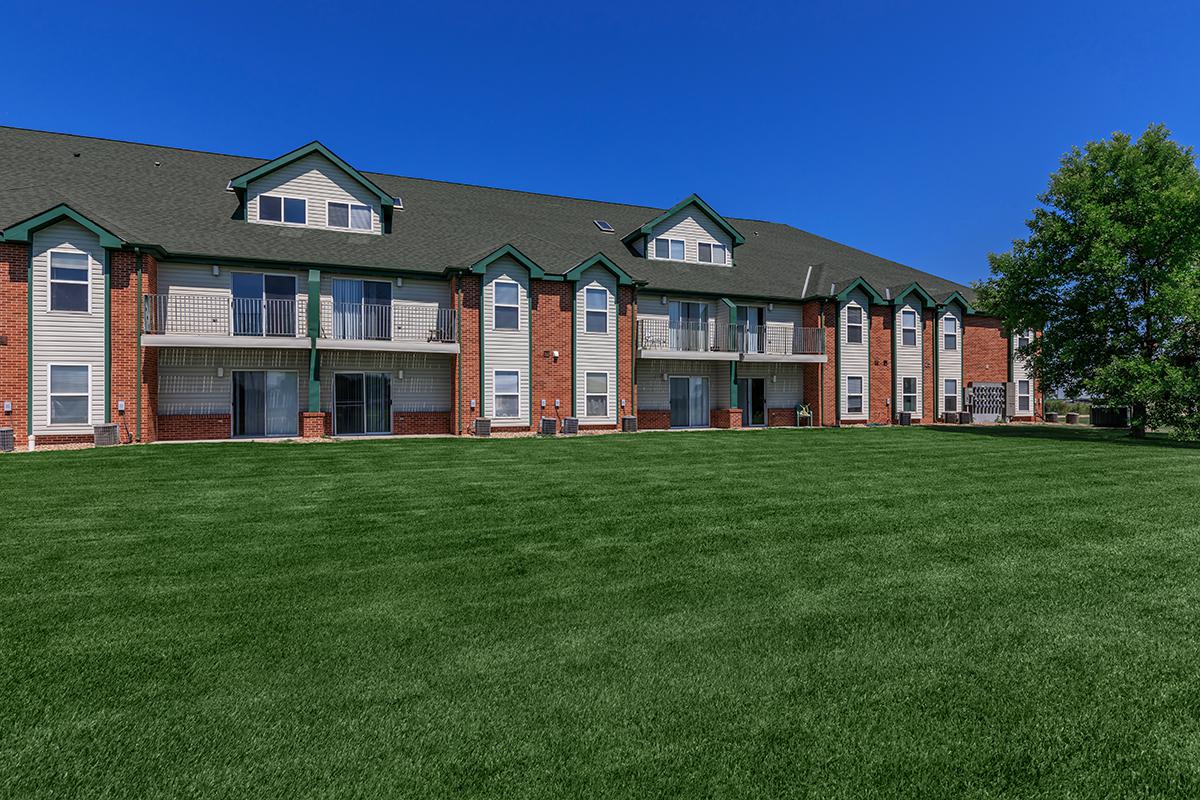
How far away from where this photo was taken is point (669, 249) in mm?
25688

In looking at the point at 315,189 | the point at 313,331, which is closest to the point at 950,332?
the point at 313,331

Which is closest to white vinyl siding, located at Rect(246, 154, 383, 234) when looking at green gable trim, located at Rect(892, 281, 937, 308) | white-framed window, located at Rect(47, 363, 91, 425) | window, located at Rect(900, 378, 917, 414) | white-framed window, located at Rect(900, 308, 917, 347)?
white-framed window, located at Rect(47, 363, 91, 425)

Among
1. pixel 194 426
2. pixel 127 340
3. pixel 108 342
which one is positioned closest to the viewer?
pixel 108 342

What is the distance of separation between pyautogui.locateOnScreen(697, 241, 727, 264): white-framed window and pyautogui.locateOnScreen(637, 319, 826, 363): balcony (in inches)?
138

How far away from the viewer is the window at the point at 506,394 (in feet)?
68.6

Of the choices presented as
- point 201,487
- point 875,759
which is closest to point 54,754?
point 875,759

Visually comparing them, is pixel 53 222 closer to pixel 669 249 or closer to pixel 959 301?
pixel 669 249

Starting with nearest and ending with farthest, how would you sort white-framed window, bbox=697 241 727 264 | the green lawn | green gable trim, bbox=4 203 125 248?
the green lawn, green gable trim, bbox=4 203 125 248, white-framed window, bbox=697 241 727 264

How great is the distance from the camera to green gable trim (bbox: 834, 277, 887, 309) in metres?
25.3

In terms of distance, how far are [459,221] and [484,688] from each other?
23132 mm

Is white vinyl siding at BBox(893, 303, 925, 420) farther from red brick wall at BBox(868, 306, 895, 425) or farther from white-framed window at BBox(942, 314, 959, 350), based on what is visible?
white-framed window at BBox(942, 314, 959, 350)

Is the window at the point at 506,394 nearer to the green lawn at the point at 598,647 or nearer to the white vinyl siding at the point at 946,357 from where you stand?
the green lawn at the point at 598,647

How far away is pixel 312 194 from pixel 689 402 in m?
15.5

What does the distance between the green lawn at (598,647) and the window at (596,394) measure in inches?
552
